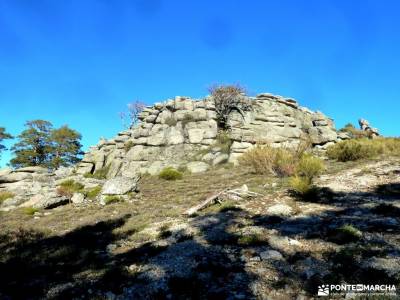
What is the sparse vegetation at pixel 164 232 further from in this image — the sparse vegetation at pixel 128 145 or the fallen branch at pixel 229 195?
the sparse vegetation at pixel 128 145

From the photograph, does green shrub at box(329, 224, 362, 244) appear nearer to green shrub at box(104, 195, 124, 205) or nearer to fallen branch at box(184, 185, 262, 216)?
fallen branch at box(184, 185, 262, 216)

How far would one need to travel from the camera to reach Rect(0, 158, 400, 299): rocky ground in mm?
7215

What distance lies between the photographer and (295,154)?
79.5ft

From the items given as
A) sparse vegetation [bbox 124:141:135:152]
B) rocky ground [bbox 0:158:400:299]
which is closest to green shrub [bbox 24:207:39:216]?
rocky ground [bbox 0:158:400:299]

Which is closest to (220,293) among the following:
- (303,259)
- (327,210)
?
(303,259)

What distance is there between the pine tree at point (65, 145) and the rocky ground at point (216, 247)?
43.2 meters

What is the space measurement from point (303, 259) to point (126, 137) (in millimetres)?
34431

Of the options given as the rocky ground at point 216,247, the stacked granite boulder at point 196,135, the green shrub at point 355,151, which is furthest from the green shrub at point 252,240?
the stacked granite boulder at point 196,135

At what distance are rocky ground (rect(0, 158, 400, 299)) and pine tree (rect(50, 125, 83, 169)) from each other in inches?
1701

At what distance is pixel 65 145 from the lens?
58438mm

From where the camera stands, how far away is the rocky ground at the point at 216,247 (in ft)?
23.7

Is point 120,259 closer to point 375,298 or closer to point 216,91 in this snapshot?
point 375,298

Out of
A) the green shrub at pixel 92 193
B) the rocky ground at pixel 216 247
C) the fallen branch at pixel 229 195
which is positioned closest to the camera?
the rocky ground at pixel 216 247

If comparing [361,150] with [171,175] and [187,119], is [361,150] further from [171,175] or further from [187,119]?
[187,119]
